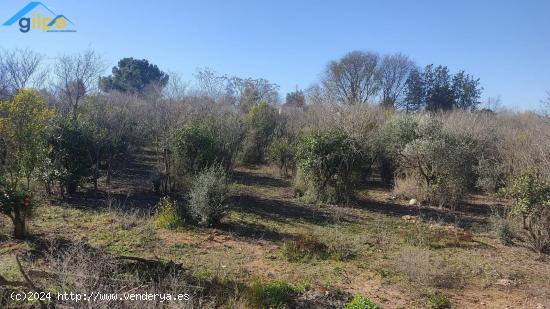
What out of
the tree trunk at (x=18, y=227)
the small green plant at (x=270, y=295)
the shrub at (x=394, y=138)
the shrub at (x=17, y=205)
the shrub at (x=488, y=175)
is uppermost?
the shrub at (x=394, y=138)

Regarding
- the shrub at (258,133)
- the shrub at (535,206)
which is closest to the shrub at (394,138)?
the shrub at (535,206)

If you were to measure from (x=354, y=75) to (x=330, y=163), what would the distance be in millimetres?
28160

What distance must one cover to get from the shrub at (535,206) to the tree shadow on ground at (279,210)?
13.0 ft

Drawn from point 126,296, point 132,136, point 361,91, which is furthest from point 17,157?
point 361,91

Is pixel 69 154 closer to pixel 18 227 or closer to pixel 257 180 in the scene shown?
pixel 18 227

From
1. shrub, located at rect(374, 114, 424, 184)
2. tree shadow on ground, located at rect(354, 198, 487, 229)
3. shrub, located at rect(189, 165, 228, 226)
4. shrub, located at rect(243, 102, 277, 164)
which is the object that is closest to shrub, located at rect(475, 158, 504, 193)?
tree shadow on ground, located at rect(354, 198, 487, 229)

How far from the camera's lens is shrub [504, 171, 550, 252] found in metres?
8.12

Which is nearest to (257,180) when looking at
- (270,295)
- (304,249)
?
(304,249)

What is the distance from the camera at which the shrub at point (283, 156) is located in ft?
50.8

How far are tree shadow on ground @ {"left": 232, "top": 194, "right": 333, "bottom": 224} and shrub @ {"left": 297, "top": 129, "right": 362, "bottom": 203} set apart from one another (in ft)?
2.91

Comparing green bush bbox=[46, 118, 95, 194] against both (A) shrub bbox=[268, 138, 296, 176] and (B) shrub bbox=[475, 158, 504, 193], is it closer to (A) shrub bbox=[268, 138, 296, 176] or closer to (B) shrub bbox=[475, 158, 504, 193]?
(A) shrub bbox=[268, 138, 296, 176]

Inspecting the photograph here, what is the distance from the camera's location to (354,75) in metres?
38.1

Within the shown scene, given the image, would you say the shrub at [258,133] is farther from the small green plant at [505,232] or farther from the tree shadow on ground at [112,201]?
the small green plant at [505,232]

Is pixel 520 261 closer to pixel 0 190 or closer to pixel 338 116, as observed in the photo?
pixel 338 116
